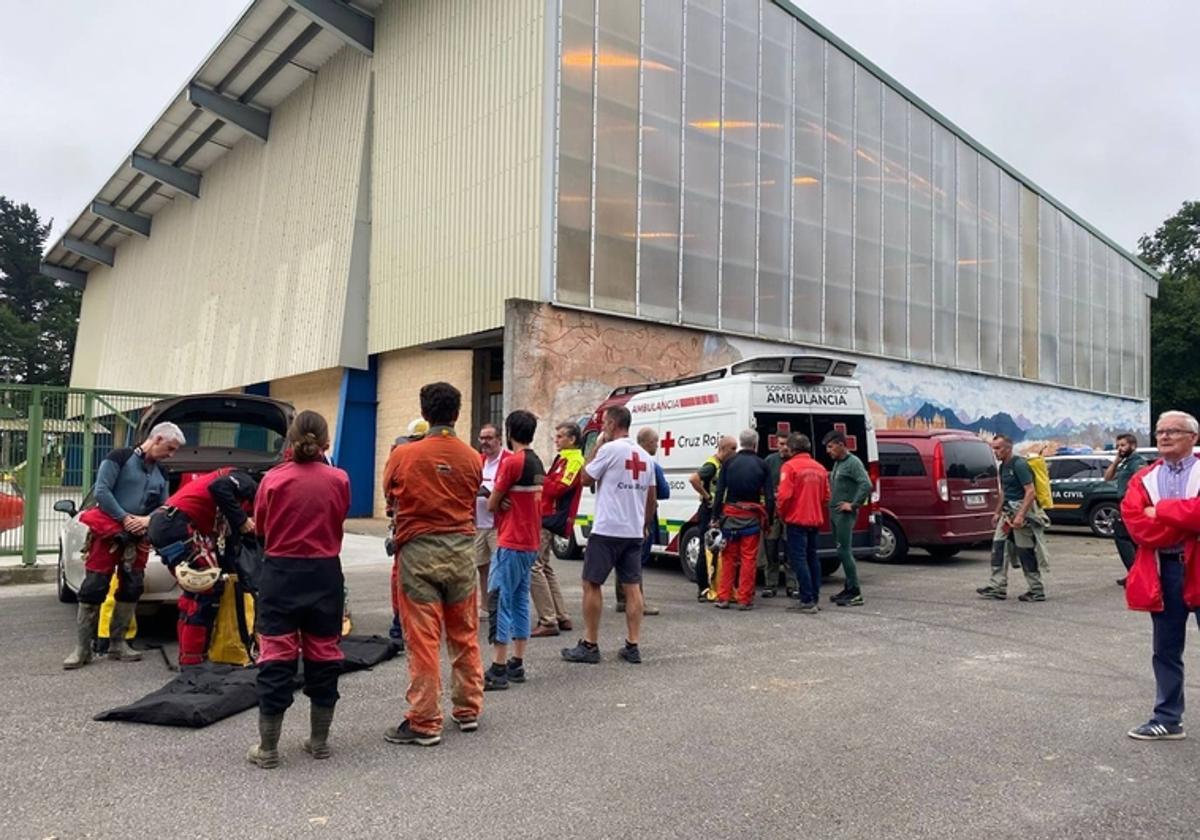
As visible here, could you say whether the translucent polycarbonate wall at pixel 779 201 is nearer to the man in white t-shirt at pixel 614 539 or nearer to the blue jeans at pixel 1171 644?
the man in white t-shirt at pixel 614 539

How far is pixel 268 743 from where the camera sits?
4160 millimetres

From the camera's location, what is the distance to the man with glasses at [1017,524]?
9.04 m

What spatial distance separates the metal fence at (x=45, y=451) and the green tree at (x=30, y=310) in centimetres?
5523

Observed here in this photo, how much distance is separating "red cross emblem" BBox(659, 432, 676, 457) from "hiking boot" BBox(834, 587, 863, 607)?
2981 millimetres

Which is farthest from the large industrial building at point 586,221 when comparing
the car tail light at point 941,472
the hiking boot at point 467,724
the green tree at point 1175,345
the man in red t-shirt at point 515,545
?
the green tree at point 1175,345

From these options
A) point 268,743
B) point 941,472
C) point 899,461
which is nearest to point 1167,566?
point 268,743

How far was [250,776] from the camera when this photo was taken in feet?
13.3

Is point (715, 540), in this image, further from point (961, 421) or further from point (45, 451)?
point (961, 421)

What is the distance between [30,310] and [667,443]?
233 feet

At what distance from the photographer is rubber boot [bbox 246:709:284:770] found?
414cm

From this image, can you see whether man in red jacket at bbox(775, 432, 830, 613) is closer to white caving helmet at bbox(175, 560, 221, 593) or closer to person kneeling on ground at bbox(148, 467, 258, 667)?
person kneeling on ground at bbox(148, 467, 258, 667)

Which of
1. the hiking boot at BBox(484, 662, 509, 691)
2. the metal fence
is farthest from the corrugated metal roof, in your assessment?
the hiking boot at BBox(484, 662, 509, 691)

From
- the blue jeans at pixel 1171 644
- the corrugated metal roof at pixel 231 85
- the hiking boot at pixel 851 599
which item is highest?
the corrugated metal roof at pixel 231 85

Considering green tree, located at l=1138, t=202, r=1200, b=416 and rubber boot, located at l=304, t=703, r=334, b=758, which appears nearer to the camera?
rubber boot, located at l=304, t=703, r=334, b=758
